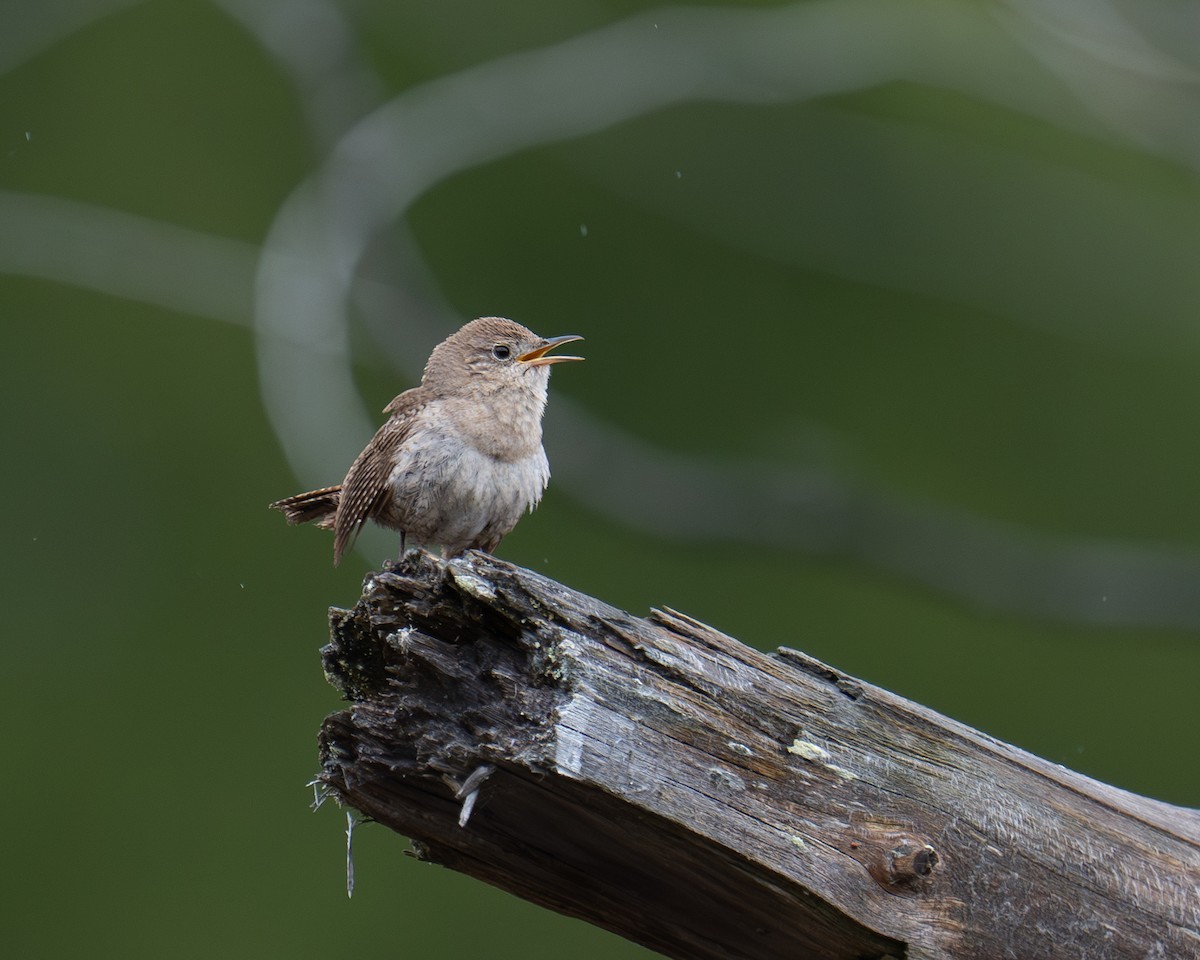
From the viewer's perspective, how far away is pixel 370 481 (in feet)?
13.7

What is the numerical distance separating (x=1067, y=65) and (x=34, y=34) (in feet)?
20.0

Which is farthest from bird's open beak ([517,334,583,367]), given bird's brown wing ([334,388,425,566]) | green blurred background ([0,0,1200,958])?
green blurred background ([0,0,1200,958])

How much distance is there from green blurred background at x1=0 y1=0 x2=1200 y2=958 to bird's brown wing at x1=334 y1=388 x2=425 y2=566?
10.5ft

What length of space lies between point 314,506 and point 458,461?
811mm

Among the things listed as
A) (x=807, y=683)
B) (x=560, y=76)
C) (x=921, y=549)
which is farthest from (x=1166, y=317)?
(x=807, y=683)

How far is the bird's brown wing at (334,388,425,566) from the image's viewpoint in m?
4.17

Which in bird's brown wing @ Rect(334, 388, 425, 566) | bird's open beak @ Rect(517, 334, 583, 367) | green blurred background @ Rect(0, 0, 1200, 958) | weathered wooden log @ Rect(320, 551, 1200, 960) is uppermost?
green blurred background @ Rect(0, 0, 1200, 958)

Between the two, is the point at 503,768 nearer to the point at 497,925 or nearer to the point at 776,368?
the point at 497,925

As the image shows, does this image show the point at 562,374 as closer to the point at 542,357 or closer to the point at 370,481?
the point at 542,357

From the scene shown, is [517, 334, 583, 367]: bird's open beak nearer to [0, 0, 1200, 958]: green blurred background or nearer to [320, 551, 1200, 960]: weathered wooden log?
[320, 551, 1200, 960]: weathered wooden log

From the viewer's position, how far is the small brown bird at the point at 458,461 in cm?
409

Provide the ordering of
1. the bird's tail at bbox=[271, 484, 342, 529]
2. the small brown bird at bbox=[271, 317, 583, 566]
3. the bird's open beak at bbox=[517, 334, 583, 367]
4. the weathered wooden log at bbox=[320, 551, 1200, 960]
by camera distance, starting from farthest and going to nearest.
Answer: the bird's tail at bbox=[271, 484, 342, 529], the bird's open beak at bbox=[517, 334, 583, 367], the small brown bird at bbox=[271, 317, 583, 566], the weathered wooden log at bbox=[320, 551, 1200, 960]

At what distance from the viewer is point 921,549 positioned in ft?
26.8

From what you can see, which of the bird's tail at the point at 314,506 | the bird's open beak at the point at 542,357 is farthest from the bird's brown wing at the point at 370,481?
the bird's open beak at the point at 542,357
